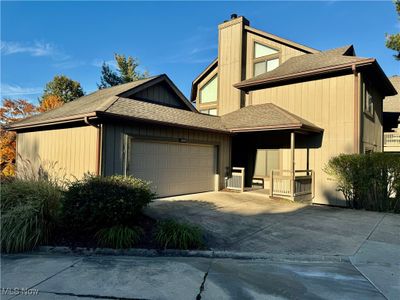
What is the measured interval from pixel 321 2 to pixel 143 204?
10282 mm

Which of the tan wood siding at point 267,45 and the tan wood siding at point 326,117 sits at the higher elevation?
the tan wood siding at point 267,45

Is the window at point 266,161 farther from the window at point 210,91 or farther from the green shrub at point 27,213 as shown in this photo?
the green shrub at point 27,213

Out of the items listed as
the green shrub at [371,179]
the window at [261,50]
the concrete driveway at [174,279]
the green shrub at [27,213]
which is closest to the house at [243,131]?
the window at [261,50]

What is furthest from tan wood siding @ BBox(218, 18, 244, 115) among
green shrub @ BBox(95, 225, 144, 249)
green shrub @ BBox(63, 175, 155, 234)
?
green shrub @ BBox(95, 225, 144, 249)

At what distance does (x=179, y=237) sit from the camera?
5.87 metres

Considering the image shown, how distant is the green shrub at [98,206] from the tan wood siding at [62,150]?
2.52m

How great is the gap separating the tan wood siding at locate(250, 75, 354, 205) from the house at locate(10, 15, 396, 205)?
1.6 inches

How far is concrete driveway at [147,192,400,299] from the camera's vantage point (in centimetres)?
535

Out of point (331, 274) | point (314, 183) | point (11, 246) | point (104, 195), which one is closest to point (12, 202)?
point (11, 246)

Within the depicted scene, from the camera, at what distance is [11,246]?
5.59 metres

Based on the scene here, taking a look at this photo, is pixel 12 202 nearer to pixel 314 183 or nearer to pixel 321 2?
pixel 314 183

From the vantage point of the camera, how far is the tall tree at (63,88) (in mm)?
34156

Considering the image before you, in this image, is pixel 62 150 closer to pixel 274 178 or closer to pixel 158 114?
pixel 158 114

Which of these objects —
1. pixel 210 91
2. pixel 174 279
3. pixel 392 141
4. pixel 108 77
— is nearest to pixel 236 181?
pixel 210 91
